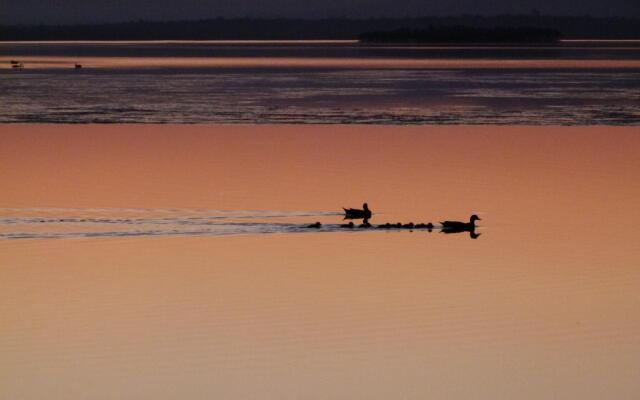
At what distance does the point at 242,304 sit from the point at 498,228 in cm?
505

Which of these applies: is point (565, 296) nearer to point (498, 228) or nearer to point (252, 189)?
point (498, 228)

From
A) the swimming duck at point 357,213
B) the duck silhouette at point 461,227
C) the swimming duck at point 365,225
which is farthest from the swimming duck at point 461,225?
the swimming duck at point 357,213

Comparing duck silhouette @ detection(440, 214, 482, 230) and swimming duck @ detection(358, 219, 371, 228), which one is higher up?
swimming duck @ detection(358, 219, 371, 228)

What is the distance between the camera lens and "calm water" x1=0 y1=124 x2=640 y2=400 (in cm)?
1016

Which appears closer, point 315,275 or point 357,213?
point 315,275

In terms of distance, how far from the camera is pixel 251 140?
2567cm

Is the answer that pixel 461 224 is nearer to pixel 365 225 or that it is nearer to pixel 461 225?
pixel 461 225

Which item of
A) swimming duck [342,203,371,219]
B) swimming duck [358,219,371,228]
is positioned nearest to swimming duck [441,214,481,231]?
swimming duck [358,219,371,228]

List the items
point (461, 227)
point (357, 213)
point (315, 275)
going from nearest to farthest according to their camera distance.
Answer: point (315, 275), point (461, 227), point (357, 213)

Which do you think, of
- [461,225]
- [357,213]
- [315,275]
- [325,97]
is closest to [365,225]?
[357,213]

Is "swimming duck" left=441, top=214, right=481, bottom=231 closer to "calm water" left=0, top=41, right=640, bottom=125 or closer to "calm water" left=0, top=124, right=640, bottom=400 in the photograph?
"calm water" left=0, top=124, right=640, bottom=400

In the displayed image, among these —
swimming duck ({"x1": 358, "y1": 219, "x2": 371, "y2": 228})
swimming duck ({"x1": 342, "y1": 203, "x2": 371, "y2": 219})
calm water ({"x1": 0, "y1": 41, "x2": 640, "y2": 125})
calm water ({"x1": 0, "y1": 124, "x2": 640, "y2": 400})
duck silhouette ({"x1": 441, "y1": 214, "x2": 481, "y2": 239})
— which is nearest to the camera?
calm water ({"x1": 0, "y1": 124, "x2": 640, "y2": 400})

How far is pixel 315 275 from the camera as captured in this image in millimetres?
13484

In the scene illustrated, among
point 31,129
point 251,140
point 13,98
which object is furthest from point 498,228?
point 13,98
